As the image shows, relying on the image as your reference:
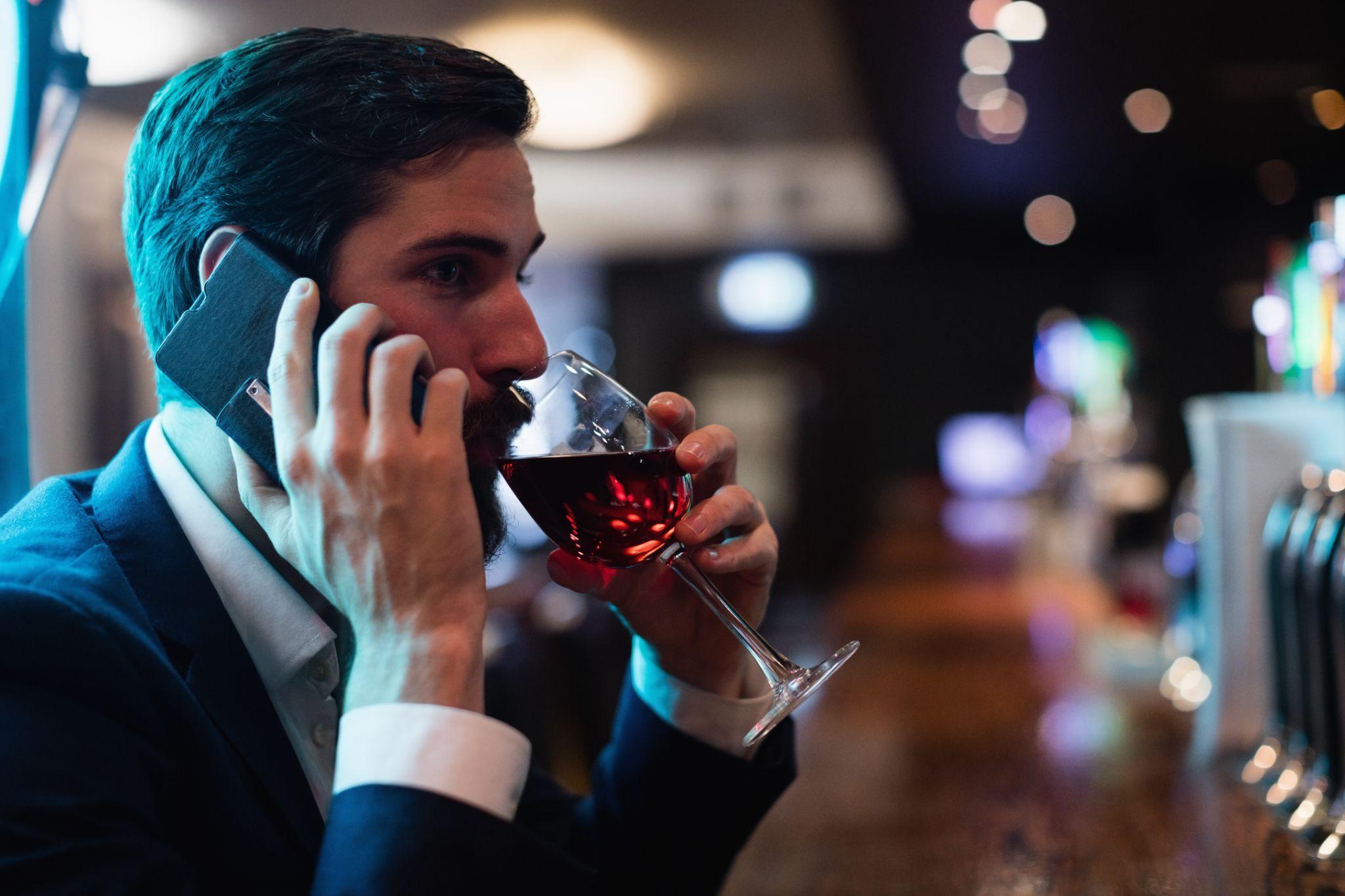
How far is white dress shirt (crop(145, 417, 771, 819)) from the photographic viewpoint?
0.71m

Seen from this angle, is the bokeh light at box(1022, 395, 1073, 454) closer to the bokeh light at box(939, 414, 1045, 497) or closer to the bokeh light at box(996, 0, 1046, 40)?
the bokeh light at box(939, 414, 1045, 497)

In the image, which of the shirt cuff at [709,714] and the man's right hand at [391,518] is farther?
the shirt cuff at [709,714]

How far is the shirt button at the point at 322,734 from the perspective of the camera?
91cm

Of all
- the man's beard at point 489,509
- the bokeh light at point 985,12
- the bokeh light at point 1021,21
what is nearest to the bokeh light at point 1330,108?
the bokeh light at point 1021,21

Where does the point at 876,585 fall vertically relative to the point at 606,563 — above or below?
below

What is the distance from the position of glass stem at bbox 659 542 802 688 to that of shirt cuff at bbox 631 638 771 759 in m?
0.17

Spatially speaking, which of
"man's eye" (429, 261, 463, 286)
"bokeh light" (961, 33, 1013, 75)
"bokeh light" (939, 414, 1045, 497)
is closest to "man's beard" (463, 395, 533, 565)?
"man's eye" (429, 261, 463, 286)

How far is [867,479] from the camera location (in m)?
12.2

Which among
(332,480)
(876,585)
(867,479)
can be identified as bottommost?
(867,479)

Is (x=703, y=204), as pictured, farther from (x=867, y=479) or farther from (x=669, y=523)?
(x=669, y=523)

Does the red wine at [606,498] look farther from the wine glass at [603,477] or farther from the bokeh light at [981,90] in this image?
the bokeh light at [981,90]

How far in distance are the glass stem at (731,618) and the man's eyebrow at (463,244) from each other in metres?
0.30

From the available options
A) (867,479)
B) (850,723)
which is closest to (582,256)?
(867,479)

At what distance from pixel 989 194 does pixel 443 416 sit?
11086 mm
